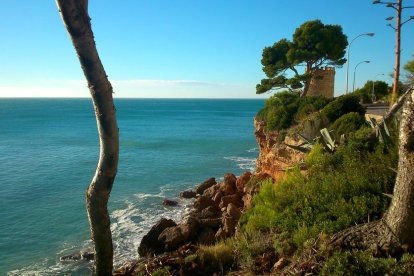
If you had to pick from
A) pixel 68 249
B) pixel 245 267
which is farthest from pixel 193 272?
pixel 68 249

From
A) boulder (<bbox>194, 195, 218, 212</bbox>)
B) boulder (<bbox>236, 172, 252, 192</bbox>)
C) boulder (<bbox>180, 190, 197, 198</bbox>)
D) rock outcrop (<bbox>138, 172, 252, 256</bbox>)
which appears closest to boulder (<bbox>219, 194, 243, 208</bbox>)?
rock outcrop (<bbox>138, 172, 252, 256</bbox>)

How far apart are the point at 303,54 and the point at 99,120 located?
92.7 feet

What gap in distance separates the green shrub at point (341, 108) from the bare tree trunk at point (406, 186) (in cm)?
968

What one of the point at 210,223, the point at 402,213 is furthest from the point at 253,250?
the point at 210,223

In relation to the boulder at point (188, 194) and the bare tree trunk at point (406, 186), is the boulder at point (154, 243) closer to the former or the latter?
the boulder at point (188, 194)

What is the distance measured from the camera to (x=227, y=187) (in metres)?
20.6

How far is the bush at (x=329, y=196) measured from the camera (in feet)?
21.4

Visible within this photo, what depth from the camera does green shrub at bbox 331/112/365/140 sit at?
12.3m

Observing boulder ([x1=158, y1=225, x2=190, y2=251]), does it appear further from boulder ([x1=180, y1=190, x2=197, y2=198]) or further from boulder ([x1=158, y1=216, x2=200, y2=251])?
boulder ([x1=180, y1=190, x2=197, y2=198])

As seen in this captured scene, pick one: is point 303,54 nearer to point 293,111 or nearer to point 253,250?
point 293,111

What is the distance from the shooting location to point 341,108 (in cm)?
1519

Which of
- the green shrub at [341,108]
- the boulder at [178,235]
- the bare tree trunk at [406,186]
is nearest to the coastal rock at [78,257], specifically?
the boulder at [178,235]

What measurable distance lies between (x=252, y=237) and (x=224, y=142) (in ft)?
138

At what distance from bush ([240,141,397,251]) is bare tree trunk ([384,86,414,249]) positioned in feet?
3.31
